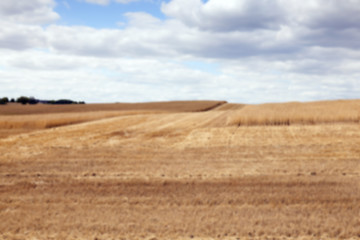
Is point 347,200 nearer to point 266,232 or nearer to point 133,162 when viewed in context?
point 266,232

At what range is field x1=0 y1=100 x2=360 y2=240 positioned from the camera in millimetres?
8711

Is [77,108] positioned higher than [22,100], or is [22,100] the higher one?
[22,100]

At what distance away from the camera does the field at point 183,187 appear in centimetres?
871

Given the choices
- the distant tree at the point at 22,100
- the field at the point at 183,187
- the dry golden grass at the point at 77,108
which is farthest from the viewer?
the distant tree at the point at 22,100

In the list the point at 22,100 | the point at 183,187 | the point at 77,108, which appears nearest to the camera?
the point at 183,187

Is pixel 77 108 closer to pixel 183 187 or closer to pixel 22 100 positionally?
pixel 22 100

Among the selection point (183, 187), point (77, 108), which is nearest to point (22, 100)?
point (77, 108)

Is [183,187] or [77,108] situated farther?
[77,108]

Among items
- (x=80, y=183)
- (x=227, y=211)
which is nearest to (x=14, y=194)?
(x=80, y=183)

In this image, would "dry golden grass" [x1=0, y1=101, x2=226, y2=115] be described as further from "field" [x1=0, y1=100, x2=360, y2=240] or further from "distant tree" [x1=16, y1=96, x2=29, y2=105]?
"field" [x1=0, y1=100, x2=360, y2=240]

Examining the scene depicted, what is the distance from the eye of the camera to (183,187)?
12289mm

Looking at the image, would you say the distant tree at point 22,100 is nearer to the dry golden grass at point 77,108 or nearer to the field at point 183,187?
the dry golden grass at point 77,108

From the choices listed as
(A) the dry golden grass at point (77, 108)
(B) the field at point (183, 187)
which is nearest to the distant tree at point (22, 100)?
(A) the dry golden grass at point (77, 108)

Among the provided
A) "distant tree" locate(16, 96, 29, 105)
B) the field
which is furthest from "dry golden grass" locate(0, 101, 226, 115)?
the field
